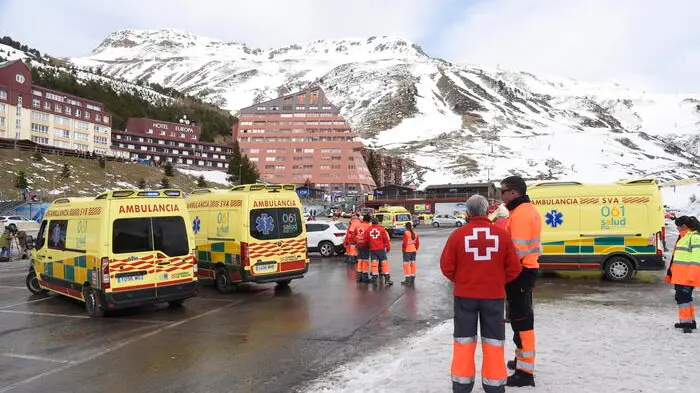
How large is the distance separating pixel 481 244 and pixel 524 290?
85cm

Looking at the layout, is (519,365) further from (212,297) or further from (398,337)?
(212,297)

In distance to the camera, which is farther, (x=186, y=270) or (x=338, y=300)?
(x=338, y=300)

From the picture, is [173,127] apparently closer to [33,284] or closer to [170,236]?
[33,284]

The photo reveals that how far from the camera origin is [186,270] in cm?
1036

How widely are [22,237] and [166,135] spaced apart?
10725 cm

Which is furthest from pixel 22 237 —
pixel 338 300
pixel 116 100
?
pixel 116 100

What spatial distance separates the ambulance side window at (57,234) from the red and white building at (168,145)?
110m

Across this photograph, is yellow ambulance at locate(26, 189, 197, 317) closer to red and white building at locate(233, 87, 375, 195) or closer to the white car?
the white car

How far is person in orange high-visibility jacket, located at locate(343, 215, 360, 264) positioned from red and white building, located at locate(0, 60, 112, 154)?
280 feet

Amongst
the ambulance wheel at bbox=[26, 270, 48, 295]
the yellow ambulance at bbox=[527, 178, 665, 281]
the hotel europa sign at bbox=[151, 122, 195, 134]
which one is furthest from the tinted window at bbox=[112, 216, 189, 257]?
the hotel europa sign at bbox=[151, 122, 195, 134]

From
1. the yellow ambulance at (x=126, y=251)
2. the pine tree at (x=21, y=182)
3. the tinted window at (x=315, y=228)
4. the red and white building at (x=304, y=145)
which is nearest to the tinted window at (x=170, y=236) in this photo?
the yellow ambulance at (x=126, y=251)

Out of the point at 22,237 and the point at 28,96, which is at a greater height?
the point at 28,96

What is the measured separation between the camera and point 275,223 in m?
12.5

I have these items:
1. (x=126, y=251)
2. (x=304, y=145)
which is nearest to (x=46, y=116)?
(x=304, y=145)
